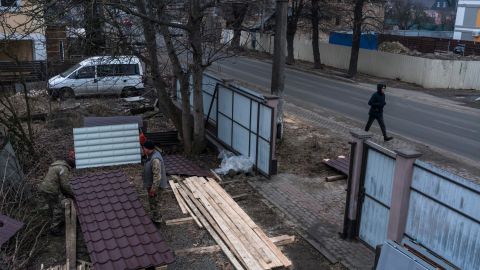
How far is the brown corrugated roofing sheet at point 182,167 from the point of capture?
11.2 meters

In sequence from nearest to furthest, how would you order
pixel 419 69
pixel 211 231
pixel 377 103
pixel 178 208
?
pixel 211 231, pixel 178 208, pixel 377 103, pixel 419 69

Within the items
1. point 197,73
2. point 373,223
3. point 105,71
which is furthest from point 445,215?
point 105,71

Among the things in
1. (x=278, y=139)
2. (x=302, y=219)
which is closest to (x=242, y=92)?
(x=278, y=139)

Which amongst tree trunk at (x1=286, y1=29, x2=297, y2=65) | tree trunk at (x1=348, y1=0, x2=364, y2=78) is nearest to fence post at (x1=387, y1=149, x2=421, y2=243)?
tree trunk at (x1=348, y1=0, x2=364, y2=78)

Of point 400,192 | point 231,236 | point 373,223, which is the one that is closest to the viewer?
point 400,192

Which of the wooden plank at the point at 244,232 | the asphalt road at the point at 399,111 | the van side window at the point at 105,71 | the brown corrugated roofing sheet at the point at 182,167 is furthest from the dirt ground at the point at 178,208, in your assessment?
the asphalt road at the point at 399,111

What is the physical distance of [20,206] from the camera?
27.1 ft

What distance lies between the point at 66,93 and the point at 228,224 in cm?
1561

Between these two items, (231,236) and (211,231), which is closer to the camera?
(231,236)

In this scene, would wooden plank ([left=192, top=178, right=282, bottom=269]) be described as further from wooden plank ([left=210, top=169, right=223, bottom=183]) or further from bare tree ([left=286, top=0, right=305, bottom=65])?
bare tree ([left=286, top=0, right=305, bottom=65])

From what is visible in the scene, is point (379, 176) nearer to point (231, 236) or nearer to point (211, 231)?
point (231, 236)

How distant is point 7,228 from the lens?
684 centimetres

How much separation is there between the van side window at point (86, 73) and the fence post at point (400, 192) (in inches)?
697

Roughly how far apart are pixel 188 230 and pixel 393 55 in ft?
86.7
